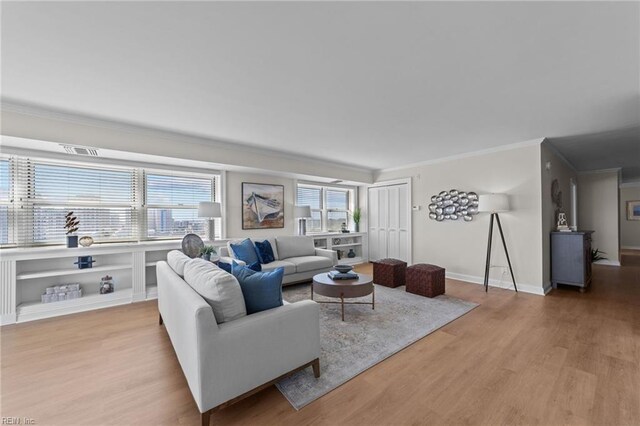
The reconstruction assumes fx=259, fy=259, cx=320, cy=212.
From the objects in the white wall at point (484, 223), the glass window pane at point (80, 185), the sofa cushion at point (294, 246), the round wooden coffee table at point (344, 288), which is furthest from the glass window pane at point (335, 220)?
→ the glass window pane at point (80, 185)

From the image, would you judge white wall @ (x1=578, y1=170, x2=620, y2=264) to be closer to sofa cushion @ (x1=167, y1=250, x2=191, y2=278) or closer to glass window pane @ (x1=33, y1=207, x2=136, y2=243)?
sofa cushion @ (x1=167, y1=250, x2=191, y2=278)

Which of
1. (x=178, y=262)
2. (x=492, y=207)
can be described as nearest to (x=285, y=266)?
(x=178, y=262)

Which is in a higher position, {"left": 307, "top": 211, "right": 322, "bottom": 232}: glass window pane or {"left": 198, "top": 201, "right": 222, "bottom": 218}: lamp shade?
{"left": 198, "top": 201, "right": 222, "bottom": 218}: lamp shade

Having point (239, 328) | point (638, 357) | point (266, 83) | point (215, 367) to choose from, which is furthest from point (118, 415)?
point (638, 357)

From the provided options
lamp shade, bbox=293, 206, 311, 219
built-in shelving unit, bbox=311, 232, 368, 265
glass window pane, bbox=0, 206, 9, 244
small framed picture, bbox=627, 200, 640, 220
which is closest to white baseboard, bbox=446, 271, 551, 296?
built-in shelving unit, bbox=311, 232, 368, 265

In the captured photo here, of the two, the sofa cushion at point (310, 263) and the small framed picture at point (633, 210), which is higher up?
the small framed picture at point (633, 210)

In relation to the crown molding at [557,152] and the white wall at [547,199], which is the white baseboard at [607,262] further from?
the white wall at [547,199]

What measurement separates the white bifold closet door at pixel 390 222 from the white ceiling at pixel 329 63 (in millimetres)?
2802

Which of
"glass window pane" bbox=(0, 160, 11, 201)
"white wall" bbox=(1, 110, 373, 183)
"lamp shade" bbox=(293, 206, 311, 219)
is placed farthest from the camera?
"lamp shade" bbox=(293, 206, 311, 219)

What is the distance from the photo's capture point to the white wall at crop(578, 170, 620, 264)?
6.59m

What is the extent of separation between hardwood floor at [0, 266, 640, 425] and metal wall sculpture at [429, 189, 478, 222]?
2.16 meters

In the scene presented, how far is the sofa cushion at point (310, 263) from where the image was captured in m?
4.47

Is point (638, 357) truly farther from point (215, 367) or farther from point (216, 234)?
point (216, 234)

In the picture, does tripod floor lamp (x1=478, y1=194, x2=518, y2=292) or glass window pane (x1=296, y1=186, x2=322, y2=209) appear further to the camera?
glass window pane (x1=296, y1=186, x2=322, y2=209)
